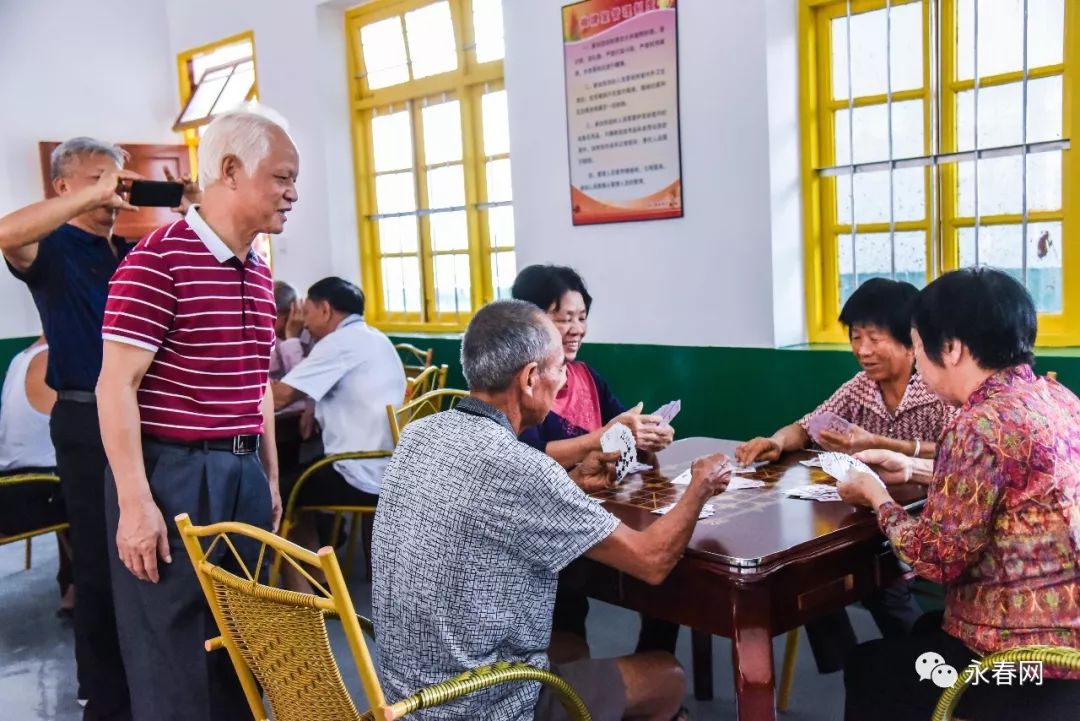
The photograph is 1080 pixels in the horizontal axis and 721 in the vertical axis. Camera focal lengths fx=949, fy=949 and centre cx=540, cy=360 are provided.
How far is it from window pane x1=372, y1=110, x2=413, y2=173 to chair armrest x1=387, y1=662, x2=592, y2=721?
13.4 feet

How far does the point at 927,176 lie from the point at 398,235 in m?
3.12

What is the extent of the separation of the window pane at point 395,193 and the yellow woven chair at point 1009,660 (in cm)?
422

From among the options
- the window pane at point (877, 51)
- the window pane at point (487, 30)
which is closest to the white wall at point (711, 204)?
the window pane at point (877, 51)

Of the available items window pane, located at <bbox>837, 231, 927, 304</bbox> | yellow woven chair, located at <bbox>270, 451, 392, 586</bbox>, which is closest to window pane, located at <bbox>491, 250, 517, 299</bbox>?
yellow woven chair, located at <bbox>270, 451, 392, 586</bbox>

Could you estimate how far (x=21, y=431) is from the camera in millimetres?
3430

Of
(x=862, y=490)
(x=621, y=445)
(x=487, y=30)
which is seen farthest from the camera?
(x=487, y=30)

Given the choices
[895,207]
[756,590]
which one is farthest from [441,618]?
[895,207]

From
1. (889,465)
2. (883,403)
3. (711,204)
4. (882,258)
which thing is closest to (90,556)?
(889,465)

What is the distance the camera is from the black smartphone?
2.20m

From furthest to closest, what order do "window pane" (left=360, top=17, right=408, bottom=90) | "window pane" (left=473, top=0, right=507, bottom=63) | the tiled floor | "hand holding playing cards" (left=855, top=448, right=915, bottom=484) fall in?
"window pane" (left=360, top=17, right=408, bottom=90)
"window pane" (left=473, top=0, right=507, bottom=63)
the tiled floor
"hand holding playing cards" (left=855, top=448, right=915, bottom=484)

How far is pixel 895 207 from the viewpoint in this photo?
10.7 ft

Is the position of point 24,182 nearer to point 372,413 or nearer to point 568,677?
point 372,413

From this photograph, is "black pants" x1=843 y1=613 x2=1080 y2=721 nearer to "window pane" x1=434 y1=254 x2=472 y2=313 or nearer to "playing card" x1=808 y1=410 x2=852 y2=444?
"playing card" x1=808 y1=410 x2=852 y2=444

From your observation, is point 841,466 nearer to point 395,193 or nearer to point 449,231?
point 449,231
